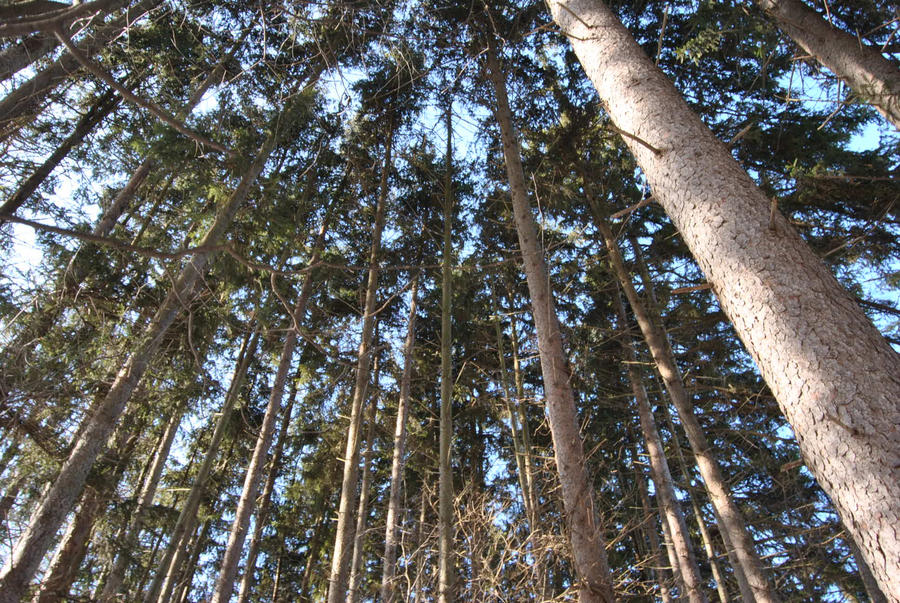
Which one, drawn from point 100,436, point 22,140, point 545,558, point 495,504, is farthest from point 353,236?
point 545,558

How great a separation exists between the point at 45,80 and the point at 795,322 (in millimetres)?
8392

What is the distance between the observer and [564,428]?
164 inches

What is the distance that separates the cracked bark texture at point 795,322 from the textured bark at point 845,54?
2.73 meters

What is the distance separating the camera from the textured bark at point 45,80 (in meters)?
5.35

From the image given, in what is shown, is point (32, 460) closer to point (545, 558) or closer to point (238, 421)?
point (238, 421)

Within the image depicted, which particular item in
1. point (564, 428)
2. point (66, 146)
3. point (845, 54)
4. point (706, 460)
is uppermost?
point (66, 146)

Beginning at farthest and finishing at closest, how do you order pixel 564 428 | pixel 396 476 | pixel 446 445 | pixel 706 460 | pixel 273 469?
1. pixel 273 469
2. pixel 396 476
3. pixel 446 445
4. pixel 706 460
5. pixel 564 428

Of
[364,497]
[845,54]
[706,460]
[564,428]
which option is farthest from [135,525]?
[845,54]

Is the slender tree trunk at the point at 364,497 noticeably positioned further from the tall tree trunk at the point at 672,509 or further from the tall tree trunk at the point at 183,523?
the tall tree trunk at the point at 672,509

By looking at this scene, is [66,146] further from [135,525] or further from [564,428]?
[564,428]

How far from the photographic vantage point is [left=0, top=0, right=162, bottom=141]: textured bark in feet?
17.5

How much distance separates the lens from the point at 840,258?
7.21 m

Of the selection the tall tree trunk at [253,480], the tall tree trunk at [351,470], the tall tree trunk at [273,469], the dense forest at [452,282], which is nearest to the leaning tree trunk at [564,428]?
the dense forest at [452,282]

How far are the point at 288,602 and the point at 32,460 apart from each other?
10636mm
